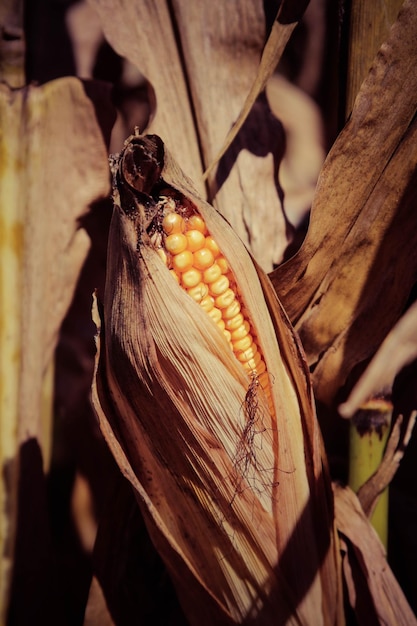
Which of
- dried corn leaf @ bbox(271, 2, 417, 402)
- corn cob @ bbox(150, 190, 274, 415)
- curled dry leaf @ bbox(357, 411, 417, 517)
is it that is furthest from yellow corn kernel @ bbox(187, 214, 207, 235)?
curled dry leaf @ bbox(357, 411, 417, 517)

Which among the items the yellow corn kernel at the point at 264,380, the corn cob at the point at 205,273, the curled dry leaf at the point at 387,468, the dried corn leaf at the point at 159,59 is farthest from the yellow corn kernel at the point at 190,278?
the curled dry leaf at the point at 387,468

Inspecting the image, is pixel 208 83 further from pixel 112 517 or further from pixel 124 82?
pixel 112 517

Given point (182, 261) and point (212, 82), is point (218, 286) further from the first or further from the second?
point (212, 82)

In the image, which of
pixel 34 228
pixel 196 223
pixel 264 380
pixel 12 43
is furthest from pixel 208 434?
pixel 12 43

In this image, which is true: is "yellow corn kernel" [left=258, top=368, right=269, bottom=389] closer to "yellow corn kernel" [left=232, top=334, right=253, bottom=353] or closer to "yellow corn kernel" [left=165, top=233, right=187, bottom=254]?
"yellow corn kernel" [left=232, top=334, right=253, bottom=353]

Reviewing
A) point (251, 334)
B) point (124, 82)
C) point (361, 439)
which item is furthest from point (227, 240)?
point (124, 82)

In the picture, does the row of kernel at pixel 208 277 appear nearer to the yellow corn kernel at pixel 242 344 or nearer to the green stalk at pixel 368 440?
the yellow corn kernel at pixel 242 344
